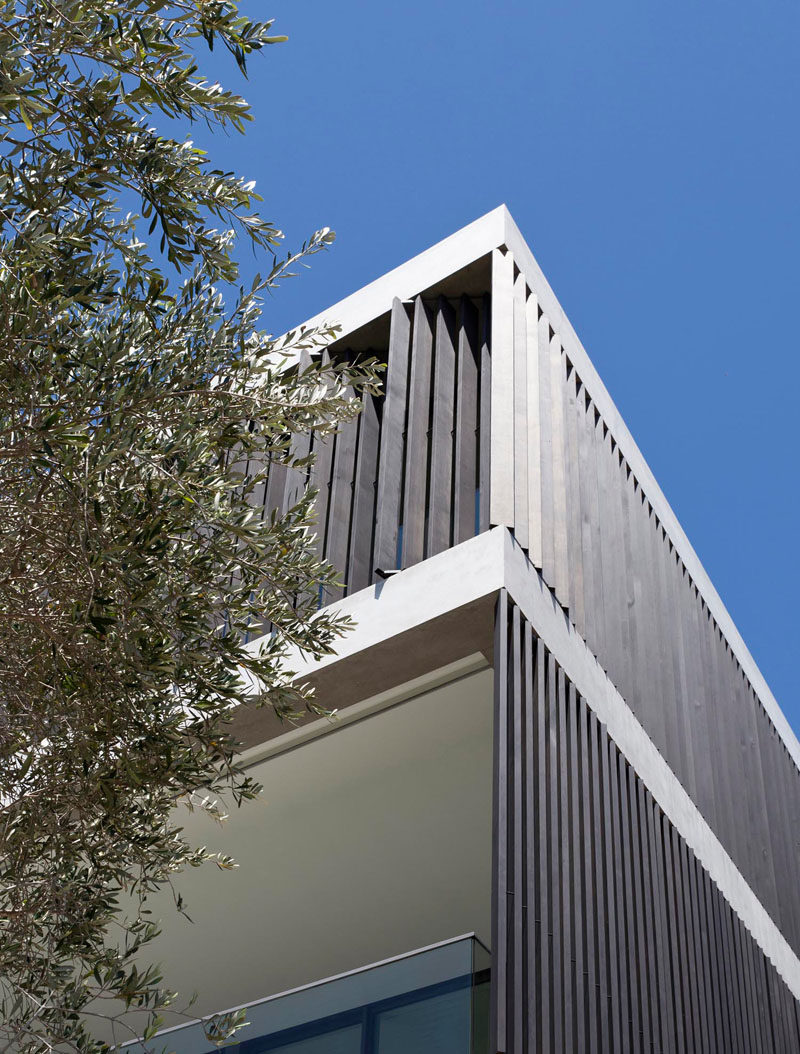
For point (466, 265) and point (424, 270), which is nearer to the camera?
point (466, 265)

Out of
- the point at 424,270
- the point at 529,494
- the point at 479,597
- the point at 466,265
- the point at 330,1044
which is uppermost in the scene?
the point at 424,270

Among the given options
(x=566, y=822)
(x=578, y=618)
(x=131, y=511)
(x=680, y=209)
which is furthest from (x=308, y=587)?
(x=680, y=209)

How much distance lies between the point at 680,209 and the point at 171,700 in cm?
2497

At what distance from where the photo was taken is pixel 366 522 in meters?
8.91

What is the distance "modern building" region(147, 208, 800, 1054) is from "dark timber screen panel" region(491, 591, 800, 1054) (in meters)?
0.02

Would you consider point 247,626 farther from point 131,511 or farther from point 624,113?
point 624,113

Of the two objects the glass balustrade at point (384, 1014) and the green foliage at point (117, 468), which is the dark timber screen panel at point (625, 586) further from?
the green foliage at point (117, 468)

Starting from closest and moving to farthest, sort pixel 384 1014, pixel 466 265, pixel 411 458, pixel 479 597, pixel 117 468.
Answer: pixel 117 468, pixel 384 1014, pixel 479 597, pixel 411 458, pixel 466 265

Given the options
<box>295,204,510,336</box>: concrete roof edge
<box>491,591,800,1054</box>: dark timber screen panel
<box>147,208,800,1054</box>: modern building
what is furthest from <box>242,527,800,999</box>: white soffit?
<box>295,204,510,336</box>: concrete roof edge

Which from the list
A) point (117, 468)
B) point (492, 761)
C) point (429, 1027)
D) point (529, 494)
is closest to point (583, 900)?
point (429, 1027)

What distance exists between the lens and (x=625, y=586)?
9.67 m

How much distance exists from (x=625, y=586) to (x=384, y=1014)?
4.52 metres

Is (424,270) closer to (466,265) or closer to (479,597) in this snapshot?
(466,265)

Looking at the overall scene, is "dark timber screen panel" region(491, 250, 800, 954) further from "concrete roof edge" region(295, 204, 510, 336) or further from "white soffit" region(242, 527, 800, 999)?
"concrete roof edge" region(295, 204, 510, 336)
